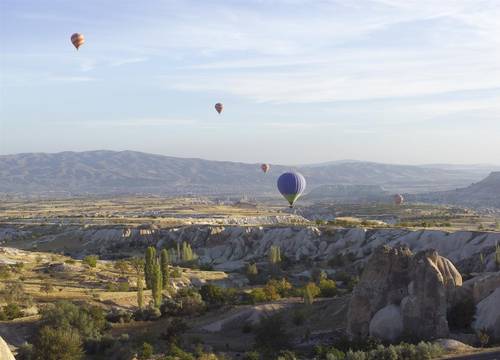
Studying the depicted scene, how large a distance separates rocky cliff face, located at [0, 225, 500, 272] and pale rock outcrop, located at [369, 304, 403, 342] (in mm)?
29754

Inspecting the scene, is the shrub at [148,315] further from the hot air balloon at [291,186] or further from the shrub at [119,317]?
the hot air balloon at [291,186]

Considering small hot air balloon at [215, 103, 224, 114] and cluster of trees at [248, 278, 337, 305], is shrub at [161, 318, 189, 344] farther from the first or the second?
small hot air balloon at [215, 103, 224, 114]

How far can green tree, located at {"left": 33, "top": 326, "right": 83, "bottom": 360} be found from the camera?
30.8m

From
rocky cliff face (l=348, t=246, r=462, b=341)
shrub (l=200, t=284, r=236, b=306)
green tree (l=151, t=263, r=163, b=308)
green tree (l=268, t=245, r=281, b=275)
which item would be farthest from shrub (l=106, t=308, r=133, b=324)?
green tree (l=268, t=245, r=281, b=275)

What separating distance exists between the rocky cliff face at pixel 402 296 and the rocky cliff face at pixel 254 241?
92.6ft

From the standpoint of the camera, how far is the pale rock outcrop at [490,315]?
30.2 meters

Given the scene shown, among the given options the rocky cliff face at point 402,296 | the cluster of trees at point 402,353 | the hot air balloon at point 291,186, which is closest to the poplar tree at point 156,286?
the rocky cliff face at point 402,296

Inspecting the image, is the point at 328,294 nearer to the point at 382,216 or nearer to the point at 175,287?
the point at 175,287

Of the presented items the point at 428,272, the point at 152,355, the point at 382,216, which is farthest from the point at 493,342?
the point at 382,216


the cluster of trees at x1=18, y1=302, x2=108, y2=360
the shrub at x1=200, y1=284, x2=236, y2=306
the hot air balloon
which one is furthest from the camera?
the hot air balloon

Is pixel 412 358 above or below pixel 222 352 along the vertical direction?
above

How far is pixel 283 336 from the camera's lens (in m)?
35.0

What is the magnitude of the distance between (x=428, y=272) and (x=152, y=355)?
14.9m

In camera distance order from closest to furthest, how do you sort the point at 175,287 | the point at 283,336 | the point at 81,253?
the point at 283,336 < the point at 175,287 < the point at 81,253
